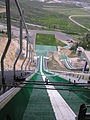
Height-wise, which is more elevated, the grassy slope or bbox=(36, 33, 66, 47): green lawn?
the grassy slope

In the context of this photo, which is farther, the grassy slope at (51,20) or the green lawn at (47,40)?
the grassy slope at (51,20)

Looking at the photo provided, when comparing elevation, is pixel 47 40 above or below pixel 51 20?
below

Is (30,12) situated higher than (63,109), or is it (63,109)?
(30,12)

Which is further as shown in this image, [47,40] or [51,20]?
[51,20]

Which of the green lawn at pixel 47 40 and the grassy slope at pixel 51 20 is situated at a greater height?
the grassy slope at pixel 51 20

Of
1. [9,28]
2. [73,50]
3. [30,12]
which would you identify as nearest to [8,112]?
[9,28]

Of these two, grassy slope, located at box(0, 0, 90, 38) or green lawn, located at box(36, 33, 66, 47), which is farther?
grassy slope, located at box(0, 0, 90, 38)

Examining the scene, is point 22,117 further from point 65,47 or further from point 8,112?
point 65,47

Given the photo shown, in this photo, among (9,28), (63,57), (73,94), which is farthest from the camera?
(63,57)
